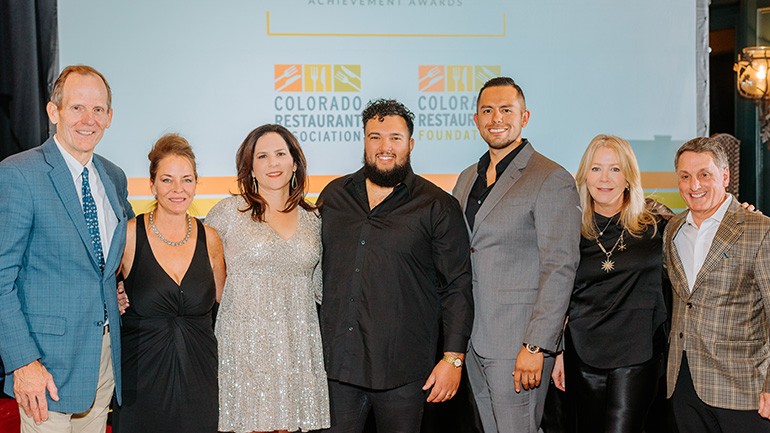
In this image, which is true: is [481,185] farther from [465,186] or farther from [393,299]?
[393,299]

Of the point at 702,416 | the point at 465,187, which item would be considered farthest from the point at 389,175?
the point at 702,416

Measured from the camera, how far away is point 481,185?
3.32 metres

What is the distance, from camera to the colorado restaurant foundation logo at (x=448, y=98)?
5035mm

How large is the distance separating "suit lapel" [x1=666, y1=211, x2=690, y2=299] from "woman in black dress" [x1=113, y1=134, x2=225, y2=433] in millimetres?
1801

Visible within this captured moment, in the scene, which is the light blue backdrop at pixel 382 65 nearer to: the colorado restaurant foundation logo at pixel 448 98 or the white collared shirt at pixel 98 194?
the colorado restaurant foundation logo at pixel 448 98

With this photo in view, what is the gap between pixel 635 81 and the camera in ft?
17.0

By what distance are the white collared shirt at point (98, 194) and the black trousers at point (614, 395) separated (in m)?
1.93

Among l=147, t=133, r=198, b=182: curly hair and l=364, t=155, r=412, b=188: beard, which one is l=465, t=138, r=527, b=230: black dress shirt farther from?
l=147, t=133, r=198, b=182: curly hair

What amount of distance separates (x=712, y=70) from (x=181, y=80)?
17.2 feet

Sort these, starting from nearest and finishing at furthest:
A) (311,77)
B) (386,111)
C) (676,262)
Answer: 1. (676,262)
2. (386,111)
3. (311,77)

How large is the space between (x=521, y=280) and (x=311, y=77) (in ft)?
7.95

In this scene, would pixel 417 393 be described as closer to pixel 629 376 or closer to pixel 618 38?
pixel 629 376

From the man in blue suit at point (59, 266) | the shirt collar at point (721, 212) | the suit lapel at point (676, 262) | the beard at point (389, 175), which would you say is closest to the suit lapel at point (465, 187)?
the beard at point (389, 175)

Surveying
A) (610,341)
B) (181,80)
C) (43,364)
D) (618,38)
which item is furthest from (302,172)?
(618,38)
